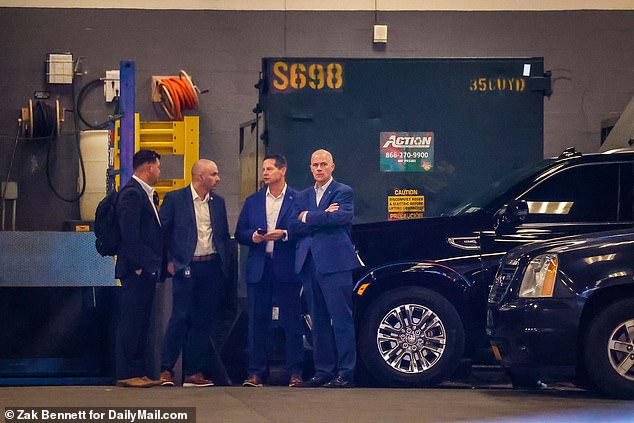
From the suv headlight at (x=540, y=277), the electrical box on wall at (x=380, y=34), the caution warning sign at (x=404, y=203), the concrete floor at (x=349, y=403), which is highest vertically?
the electrical box on wall at (x=380, y=34)

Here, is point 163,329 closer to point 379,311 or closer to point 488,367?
point 379,311

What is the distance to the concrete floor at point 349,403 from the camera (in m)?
8.62

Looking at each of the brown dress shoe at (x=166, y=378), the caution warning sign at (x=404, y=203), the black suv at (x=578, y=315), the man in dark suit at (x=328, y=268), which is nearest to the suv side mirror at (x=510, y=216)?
the caution warning sign at (x=404, y=203)

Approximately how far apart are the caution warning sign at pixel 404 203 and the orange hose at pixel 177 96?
573 centimetres

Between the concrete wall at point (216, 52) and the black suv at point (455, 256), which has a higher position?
the concrete wall at point (216, 52)

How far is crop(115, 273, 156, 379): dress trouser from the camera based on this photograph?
1079cm

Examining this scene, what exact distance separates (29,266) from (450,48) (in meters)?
8.21

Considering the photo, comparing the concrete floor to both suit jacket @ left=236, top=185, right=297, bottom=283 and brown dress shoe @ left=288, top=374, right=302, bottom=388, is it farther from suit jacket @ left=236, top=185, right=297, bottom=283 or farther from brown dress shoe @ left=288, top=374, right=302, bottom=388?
suit jacket @ left=236, top=185, right=297, bottom=283

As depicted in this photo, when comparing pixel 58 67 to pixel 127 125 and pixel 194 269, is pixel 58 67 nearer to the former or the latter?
pixel 127 125

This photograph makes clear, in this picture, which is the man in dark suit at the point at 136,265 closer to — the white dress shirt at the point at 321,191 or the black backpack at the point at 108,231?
the black backpack at the point at 108,231

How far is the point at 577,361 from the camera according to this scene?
10.0 metres

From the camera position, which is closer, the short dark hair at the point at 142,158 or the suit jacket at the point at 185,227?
the short dark hair at the point at 142,158

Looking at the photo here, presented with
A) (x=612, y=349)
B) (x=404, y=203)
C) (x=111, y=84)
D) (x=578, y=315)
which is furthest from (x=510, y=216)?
(x=111, y=84)

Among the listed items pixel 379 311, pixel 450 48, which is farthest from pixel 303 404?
pixel 450 48
